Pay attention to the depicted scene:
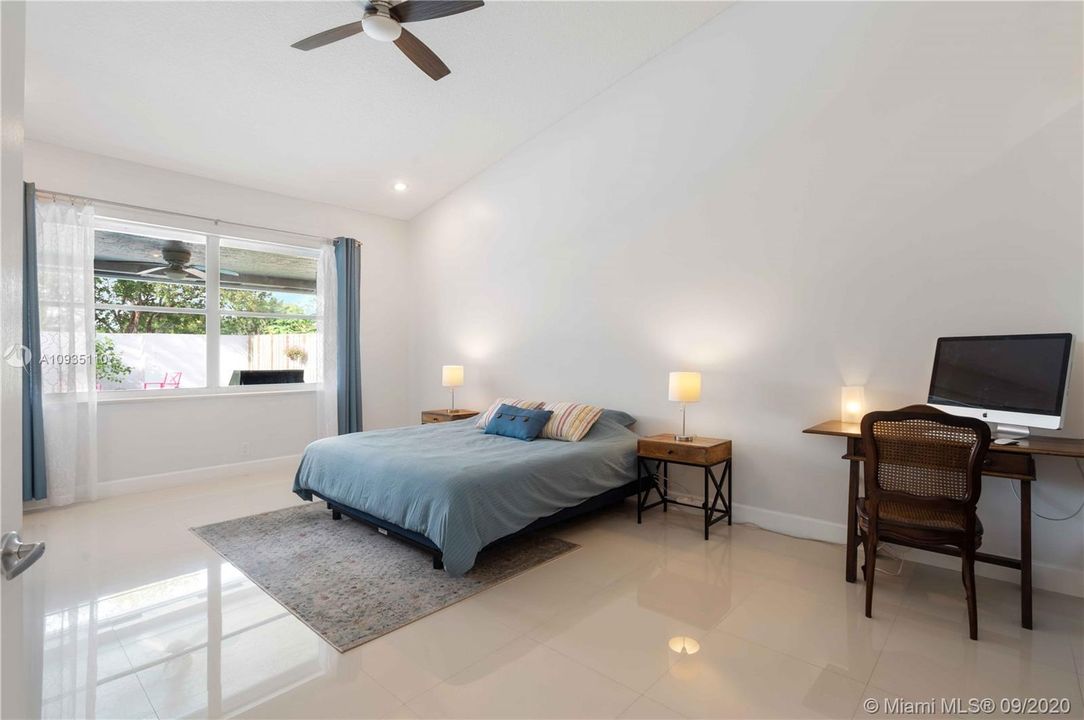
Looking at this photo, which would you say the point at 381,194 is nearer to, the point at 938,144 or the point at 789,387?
the point at 789,387

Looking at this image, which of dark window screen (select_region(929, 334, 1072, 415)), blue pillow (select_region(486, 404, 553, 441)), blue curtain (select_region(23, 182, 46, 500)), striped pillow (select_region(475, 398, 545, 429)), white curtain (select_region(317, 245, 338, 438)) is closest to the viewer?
dark window screen (select_region(929, 334, 1072, 415))

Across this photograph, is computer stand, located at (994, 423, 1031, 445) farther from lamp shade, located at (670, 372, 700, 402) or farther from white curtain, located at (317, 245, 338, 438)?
white curtain, located at (317, 245, 338, 438)

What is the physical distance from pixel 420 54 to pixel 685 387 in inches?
106

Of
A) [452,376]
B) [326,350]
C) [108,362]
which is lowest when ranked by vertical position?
[452,376]

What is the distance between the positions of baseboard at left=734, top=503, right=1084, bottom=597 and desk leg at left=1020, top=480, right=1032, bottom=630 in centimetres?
55

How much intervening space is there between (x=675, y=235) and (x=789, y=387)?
1.42 meters

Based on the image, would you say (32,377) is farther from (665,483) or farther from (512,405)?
(665,483)

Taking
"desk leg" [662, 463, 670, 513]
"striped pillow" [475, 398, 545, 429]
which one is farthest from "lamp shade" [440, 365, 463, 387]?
"desk leg" [662, 463, 670, 513]

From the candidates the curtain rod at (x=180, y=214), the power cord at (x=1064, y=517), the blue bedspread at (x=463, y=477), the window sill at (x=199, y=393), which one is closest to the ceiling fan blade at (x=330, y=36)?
the blue bedspread at (x=463, y=477)

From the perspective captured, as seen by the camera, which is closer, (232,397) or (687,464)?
(687,464)

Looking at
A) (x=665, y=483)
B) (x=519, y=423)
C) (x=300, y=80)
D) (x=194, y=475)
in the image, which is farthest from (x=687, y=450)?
(x=194, y=475)

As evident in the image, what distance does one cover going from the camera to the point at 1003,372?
2.54 metres

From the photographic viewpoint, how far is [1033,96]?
2684 millimetres

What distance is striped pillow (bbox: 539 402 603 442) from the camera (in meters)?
3.99
